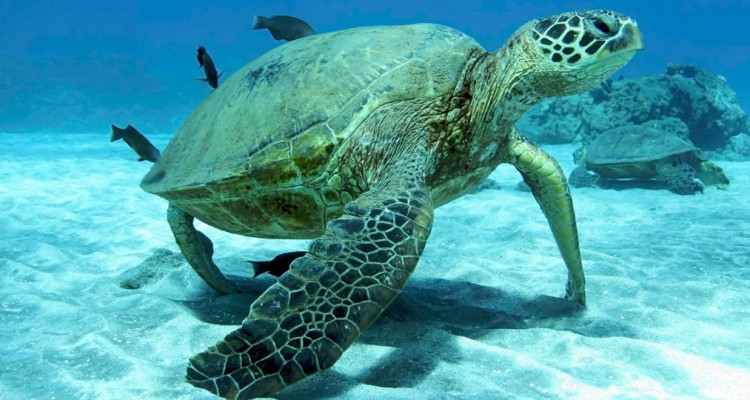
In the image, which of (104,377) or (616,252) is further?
(616,252)

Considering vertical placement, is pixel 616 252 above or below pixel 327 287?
below

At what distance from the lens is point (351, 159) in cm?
A: 271

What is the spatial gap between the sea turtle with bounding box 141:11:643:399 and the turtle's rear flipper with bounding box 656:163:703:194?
6215 millimetres

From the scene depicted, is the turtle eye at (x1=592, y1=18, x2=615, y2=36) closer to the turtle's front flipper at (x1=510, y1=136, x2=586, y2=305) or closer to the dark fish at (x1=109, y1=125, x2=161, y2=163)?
the turtle's front flipper at (x1=510, y1=136, x2=586, y2=305)

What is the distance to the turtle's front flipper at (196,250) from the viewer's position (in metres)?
3.52

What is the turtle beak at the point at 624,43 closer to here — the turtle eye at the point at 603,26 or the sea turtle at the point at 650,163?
the turtle eye at the point at 603,26

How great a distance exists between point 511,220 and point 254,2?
128913mm

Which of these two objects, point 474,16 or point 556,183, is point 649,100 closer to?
point 556,183

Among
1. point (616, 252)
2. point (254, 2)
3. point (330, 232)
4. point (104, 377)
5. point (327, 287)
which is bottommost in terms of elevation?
point (616, 252)

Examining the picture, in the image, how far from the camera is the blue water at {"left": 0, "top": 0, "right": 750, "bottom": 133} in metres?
28.1

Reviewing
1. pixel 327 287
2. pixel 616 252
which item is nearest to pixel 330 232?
pixel 327 287

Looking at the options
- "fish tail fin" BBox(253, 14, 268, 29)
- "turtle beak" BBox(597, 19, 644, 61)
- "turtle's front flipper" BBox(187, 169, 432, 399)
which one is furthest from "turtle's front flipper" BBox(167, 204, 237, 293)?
"turtle beak" BBox(597, 19, 644, 61)

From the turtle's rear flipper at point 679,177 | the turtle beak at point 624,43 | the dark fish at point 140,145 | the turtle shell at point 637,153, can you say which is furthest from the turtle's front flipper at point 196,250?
the turtle's rear flipper at point 679,177

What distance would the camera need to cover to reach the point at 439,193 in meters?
3.01
